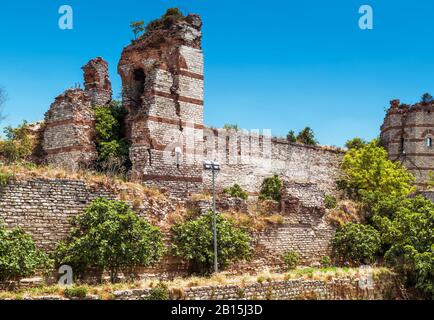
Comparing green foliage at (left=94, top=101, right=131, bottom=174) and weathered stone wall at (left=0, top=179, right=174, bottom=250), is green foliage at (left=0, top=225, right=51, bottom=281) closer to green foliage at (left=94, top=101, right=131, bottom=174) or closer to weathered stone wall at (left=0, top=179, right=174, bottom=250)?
weathered stone wall at (left=0, top=179, right=174, bottom=250)

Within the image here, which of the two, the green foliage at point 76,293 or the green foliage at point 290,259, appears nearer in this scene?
the green foliage at point 76,293

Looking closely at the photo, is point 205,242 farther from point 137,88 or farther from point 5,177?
point 137,88

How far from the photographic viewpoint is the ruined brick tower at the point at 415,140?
4475 centimetres

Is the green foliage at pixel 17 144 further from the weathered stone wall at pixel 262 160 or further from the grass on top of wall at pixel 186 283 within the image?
the grass on top of wall at pixel 186 283

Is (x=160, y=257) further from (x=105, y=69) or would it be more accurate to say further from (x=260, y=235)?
(x=105, y=69)

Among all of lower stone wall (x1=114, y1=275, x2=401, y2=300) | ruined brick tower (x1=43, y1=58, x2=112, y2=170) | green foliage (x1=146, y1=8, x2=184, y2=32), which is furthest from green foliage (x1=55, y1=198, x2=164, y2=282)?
green foliage (x1=146, y1=8, x2=184, y2=32)

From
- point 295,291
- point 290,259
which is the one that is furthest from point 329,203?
point 295,291

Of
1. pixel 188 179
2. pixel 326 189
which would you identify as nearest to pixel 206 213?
pixel 188 179

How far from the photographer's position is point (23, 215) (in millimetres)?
19578

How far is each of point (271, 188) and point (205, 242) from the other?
1290 cm

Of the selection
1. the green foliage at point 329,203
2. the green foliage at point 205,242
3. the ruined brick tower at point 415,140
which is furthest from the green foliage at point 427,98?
the green foliage at point 205,242

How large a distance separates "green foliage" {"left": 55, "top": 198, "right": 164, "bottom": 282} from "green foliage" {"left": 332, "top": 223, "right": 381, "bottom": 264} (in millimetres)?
10923

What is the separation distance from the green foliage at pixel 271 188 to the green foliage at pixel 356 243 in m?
5.78
